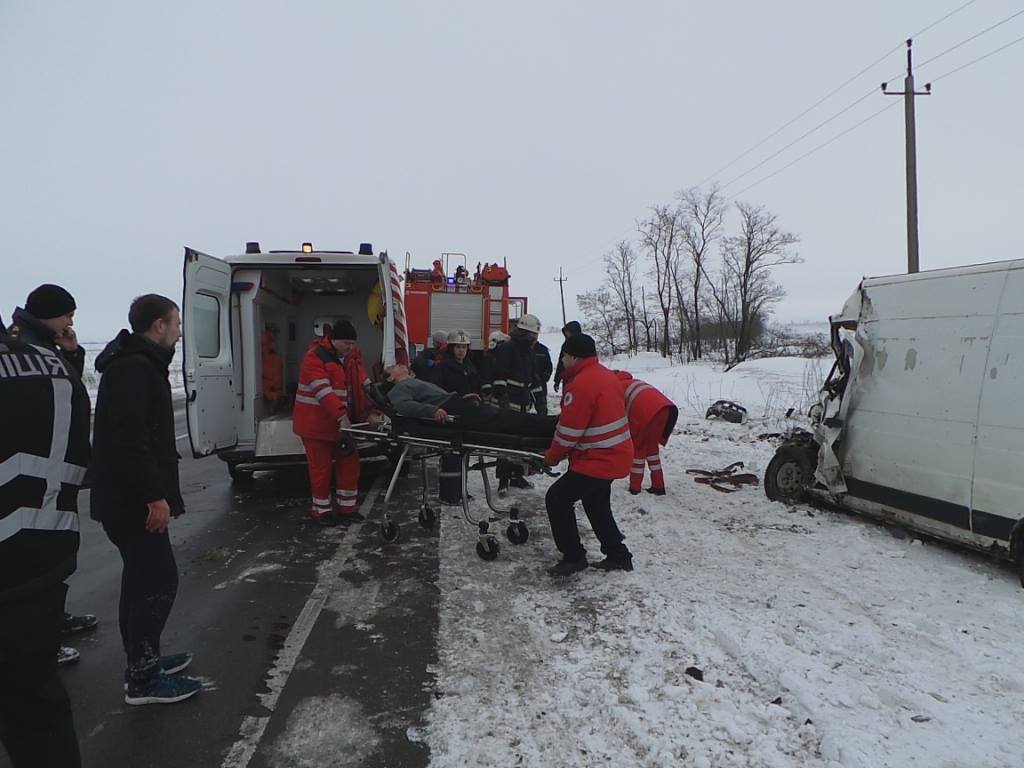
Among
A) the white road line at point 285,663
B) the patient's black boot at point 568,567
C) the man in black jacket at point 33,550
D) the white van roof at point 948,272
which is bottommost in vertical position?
the white road line at point 285,663

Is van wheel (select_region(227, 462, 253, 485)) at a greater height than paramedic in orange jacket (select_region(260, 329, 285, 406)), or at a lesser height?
lesser

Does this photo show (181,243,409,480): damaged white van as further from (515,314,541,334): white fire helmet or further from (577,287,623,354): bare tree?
(577,287,623,354): bare tree

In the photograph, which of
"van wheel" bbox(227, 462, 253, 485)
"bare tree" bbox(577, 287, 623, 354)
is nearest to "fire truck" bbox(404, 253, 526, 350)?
"van wheel" bbox(227, 462, 253, 485)

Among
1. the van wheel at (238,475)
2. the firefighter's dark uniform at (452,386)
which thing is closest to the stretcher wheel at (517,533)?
the firefighter's dark uniform at (452,386)

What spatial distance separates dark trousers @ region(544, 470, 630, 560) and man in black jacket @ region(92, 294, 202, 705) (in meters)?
2.36

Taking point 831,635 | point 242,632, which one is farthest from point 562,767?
point 242,632

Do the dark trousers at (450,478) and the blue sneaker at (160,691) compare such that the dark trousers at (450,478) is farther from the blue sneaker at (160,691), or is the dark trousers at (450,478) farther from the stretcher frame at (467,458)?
the blue sneaker at (160,691)

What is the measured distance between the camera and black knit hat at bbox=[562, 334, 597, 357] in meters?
4.30

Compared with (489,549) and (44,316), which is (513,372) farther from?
(44,316)

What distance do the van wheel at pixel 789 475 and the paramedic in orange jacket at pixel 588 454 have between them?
7.96ft

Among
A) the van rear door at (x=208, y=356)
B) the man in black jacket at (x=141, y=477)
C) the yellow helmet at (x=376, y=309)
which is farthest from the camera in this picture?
the yellow helmet at (x=376, y=309)

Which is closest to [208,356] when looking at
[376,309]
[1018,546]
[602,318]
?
[376,309]

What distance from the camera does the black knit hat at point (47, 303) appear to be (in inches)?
112

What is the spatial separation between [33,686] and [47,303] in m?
1.85
